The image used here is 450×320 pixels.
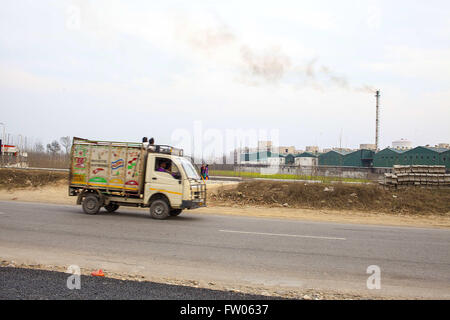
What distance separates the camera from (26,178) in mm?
26219

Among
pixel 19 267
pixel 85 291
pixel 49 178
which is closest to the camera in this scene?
pixel 85 291

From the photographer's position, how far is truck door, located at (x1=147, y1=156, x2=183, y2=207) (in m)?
12.7

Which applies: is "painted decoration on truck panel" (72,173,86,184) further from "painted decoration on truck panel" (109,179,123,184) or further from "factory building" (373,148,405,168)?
"factory building" (373,148,405,168)

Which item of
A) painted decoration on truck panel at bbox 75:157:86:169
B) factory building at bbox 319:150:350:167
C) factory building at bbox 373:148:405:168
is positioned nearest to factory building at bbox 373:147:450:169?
factory building at bbox 373:148:405:168

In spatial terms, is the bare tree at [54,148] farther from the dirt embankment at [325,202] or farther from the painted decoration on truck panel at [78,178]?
the painted decoration on truck panel at [78,178]

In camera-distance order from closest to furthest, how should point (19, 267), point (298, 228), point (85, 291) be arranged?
point (85, 291) → point (19, 267) → point (298, 228)

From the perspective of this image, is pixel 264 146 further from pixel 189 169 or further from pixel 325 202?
pixel 189 169

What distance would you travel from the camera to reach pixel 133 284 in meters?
5.43

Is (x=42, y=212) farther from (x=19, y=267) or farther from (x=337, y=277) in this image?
(x=337, y=277)

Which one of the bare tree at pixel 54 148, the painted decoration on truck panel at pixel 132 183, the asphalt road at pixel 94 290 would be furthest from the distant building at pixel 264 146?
the asphalt road at pixel 94 290

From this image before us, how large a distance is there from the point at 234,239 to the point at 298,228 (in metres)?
3.20

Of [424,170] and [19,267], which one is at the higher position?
[424,170]

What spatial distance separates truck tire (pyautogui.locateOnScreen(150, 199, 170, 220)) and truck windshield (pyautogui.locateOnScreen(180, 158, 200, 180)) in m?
1.38
